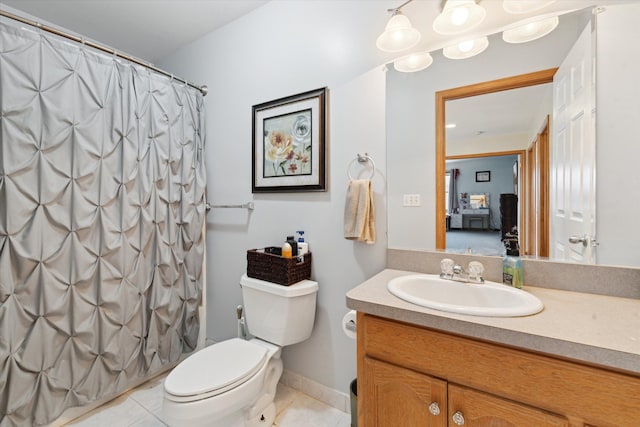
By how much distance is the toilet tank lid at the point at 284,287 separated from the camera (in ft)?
4.72

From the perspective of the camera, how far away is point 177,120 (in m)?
1.85

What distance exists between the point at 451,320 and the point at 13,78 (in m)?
2.05

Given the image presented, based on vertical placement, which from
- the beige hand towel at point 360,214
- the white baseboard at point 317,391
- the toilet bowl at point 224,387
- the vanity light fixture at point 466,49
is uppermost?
the vanity light fixture at point 466,49

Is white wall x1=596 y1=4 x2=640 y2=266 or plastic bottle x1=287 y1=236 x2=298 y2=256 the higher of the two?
white wall x1=596 y1=4 x2=640 y2=266

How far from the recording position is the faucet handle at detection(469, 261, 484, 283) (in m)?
1.11

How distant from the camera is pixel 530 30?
44.2 inches

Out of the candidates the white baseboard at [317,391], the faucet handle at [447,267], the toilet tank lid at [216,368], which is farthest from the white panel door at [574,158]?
the toilet tank lid at [216,368]

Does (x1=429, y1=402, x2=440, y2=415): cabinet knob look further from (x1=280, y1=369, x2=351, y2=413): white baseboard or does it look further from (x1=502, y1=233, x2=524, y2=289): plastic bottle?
(x1=280, y1=369, x2=351, y2=413): white baseboard

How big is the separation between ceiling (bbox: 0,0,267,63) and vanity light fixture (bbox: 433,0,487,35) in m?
1.18

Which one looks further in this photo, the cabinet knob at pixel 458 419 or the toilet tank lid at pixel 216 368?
the toilet tank lid at pixel 216 368

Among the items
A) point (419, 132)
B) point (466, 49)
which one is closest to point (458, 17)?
point (466, 49)

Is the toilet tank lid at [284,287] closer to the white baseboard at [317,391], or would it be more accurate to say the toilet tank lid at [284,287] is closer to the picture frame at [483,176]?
the white baseboard at [317,391]

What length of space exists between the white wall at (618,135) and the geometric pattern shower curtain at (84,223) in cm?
215

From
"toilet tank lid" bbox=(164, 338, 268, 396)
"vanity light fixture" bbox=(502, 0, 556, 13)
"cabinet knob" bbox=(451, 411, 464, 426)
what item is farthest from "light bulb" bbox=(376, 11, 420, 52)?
"toilet tank lid" bbox=(164, 338, 268, 396)
